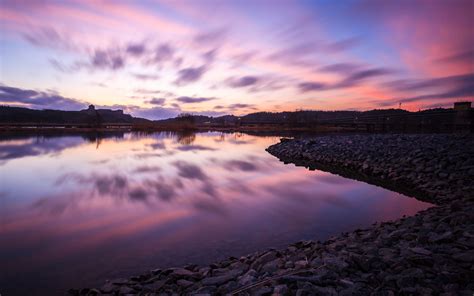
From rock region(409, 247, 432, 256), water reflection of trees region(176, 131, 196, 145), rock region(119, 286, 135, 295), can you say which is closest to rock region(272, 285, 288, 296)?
rock region(119, 286, 135, 295)

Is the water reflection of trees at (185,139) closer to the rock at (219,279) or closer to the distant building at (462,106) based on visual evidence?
the distant building at (462,106)

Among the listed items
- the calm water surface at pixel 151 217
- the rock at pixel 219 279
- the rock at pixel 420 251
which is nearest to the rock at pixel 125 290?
the calm water surface at pixel 151 217

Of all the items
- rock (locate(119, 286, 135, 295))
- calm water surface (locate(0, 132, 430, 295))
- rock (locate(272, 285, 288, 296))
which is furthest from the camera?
calm water surface (locate(0, 132, 430, 295))

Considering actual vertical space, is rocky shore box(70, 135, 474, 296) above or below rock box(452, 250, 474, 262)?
below

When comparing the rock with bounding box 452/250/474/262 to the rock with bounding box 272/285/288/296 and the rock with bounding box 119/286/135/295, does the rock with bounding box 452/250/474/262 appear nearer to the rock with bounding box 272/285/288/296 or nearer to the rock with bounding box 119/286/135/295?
the rock with bounding box 272/285/288/296

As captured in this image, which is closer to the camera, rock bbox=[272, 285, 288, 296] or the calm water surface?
rock bbox=[272, 285, 288, 296]

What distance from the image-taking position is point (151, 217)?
7508 millimetres

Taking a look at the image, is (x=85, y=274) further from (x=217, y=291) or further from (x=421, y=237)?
(x=421, y=237)

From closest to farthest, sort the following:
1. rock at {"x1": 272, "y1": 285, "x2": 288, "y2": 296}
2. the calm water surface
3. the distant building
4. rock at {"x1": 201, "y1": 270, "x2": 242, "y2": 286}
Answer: rock at {"x1": 272, "y1": 285, "x2": 288, "y2": 296} → rock at {"x1": 201, "y1": 270, "x2": 242, "y2": 286} → the calm water surface → the distant building

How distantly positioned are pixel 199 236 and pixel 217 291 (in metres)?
2.87

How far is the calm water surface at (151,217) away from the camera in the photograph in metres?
4.96

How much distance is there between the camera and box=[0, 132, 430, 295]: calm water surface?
16.3 ft

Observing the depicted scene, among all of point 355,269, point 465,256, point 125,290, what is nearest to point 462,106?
point 465,256

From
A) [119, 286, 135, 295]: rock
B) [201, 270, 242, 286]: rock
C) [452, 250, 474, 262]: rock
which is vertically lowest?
[119, 286, 135, 295]: rock
